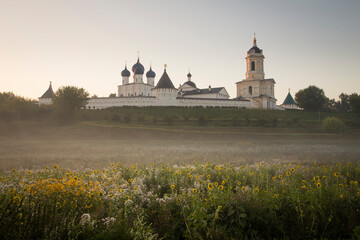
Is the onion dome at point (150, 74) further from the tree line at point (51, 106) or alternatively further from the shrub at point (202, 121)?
the shrub at point (202, 121)

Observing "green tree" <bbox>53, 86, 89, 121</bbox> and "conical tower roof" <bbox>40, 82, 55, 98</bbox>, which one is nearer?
"green tree" <bbox>53, 86, 89, 121</bbox>

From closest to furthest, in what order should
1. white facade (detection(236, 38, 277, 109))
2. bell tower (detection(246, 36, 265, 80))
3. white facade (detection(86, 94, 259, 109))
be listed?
white facade (detection(86, 94, 259, 109))
white facade (detection(236, 38, 277, 109))
bell tower (detection(246, 36, 265, 80))

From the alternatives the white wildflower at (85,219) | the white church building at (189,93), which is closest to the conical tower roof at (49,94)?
the white church building at (189,93)

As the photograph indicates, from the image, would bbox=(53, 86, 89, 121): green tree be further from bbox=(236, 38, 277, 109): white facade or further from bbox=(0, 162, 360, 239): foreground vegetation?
bbox=(236, 38, 277, 109): white facade

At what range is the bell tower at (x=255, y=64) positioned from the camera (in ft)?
206

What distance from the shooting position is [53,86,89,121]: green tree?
107ft

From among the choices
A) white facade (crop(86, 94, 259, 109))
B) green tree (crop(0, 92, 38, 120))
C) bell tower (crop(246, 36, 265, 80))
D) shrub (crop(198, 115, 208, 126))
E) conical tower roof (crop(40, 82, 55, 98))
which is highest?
bell tower (crop(246, 36, 265, 80))

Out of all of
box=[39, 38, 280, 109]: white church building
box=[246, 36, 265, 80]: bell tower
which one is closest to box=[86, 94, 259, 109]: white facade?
box=[39, 38, 280, 109]: white church building

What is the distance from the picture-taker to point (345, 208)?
4.65 metres

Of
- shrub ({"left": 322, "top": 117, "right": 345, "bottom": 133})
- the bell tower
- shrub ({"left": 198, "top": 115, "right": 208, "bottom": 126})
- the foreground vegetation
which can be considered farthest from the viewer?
the bell tower

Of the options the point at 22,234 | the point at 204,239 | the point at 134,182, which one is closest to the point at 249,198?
the point at 204,239

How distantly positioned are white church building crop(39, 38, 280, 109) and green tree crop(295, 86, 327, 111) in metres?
8.54

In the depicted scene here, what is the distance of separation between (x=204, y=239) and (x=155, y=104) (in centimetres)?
5144

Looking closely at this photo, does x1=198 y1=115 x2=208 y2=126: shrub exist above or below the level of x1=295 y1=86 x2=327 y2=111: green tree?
below
